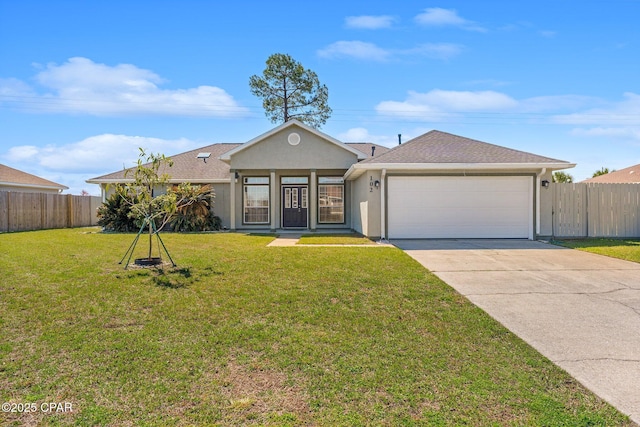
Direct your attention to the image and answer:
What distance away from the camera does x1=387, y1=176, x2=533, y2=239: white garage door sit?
12969mm

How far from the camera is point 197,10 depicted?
11516 mm

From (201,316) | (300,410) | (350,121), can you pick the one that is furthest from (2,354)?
(350,121)

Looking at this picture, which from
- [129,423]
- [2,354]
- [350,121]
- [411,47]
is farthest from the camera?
[350,121]

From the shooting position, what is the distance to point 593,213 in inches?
520

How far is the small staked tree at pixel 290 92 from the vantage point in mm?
26672

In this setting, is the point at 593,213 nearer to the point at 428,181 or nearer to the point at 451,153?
the point at 451,153

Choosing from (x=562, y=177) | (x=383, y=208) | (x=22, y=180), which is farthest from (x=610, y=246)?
(x=22, y=180)

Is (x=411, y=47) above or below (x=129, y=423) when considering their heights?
above

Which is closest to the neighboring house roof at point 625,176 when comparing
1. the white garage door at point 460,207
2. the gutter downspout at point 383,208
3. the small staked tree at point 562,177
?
the small staked tree at point 562,177

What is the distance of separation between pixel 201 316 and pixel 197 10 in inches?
400

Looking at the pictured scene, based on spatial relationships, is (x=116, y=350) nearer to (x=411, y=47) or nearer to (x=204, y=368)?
(x=204, y=368)

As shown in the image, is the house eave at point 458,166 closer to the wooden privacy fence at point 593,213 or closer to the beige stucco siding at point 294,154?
the wooden privacy fence at point 593,213

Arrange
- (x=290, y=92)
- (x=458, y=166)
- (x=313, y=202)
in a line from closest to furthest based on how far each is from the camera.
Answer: (x=458, y=166) < (x=313, y=202) < (x=290, y=92)

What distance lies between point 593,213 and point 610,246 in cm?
242
